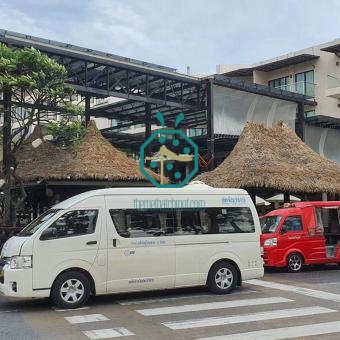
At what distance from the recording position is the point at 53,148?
23.0 m

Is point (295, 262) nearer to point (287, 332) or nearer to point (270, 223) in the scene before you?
point (270, 223)

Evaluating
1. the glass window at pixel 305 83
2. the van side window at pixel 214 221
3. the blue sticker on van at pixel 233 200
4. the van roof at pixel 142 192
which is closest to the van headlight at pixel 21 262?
the van roof at pixel 142 192

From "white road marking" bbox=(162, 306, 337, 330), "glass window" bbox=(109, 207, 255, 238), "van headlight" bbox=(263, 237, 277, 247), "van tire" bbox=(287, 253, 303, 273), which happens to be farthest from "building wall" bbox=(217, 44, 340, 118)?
"white road marking" bbox=(162, 306, 337, 330)

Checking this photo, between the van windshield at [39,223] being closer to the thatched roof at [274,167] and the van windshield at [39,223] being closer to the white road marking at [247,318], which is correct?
the white road marking at [247,318]

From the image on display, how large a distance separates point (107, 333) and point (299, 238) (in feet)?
30.8

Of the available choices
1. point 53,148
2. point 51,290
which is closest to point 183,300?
point 51,290

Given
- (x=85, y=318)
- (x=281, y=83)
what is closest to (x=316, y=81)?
(x=281, y=83)

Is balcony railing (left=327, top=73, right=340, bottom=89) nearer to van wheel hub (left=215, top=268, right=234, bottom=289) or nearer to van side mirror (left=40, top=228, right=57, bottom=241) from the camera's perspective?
van wheel hub (left=215, top=268, right=234, bottom=289)

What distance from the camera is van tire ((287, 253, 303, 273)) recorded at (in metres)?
15.9

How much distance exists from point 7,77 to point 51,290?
8859 mm

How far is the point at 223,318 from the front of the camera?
8.99 metres

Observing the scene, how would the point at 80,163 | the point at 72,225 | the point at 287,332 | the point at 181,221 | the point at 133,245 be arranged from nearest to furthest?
the point at 287,332 < the point at 72,225 < the point at 133,245 < the point at 181,221 < the point at 80,163

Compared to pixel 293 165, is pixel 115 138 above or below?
above

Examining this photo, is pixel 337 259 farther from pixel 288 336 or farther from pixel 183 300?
pixel 288 336
